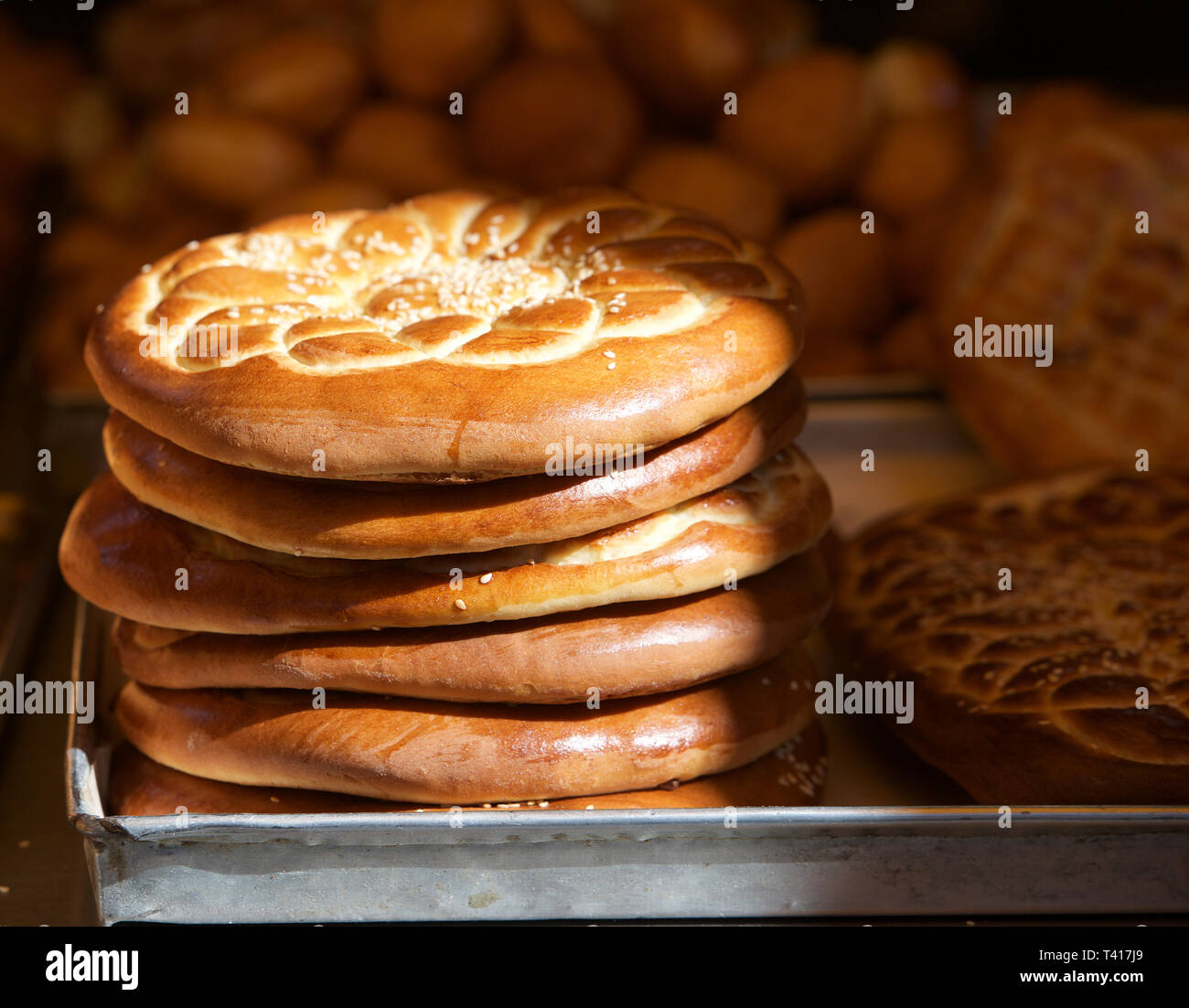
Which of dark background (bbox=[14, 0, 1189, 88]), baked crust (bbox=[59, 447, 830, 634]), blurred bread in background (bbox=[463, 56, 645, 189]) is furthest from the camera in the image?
dark background (bbox=[14, 0, 1189, 88])

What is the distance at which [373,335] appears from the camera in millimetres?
1498

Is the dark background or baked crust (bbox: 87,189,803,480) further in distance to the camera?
the dark background

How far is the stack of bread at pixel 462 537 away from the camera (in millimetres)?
1385

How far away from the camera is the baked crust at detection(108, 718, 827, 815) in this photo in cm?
155

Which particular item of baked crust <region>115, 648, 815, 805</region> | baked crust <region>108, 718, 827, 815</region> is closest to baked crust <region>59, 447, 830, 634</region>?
baked crust <region>115, 648, 815, 805</region>

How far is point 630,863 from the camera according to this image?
1496mm

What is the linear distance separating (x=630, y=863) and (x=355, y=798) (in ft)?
1.27

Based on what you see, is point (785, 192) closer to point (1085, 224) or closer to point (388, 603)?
point (1085, 224)

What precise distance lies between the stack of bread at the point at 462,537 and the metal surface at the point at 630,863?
0.08 meters

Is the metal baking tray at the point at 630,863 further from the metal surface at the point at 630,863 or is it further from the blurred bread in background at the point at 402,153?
the blurred bread in background at the point at 402,153

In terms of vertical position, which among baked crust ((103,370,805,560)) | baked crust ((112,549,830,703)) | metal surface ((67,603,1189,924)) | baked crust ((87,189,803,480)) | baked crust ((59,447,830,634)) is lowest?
metal surface ((67,603,1189,924))

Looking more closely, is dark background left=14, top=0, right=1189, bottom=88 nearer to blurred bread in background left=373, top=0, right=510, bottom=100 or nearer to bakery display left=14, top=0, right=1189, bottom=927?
blurred bread in background left=373, top=0, right=510, bottom=100

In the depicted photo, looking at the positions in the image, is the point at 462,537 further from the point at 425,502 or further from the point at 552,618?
the point at 552,618

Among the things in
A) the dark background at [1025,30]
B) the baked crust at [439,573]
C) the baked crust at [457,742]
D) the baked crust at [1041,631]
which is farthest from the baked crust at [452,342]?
the dark background at [1025,30]
